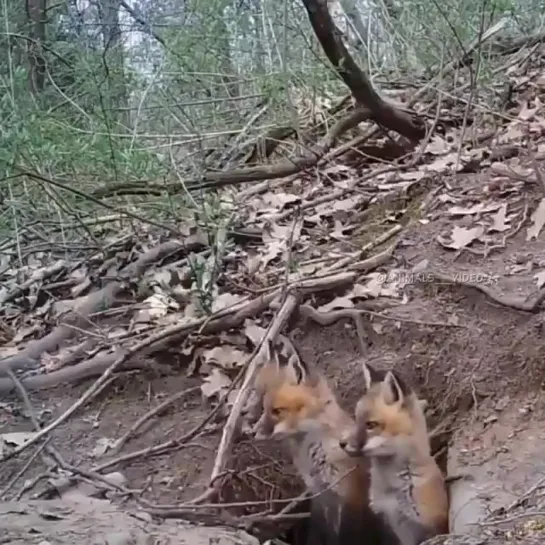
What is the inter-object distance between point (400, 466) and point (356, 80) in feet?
5.23

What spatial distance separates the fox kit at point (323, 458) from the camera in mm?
1538

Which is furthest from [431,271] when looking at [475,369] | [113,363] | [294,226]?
[113,363]

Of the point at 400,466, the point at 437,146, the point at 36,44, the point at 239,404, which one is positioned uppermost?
the point at 36,44

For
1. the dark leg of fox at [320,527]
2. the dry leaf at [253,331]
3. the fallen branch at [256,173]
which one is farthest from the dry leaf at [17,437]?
the fallen branch at [256,173]

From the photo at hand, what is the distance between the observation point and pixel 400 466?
150cm

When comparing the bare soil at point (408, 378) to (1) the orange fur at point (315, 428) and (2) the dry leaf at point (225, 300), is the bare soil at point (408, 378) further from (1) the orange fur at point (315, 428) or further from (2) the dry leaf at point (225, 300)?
(2) the dry leaf at point (225, 300)

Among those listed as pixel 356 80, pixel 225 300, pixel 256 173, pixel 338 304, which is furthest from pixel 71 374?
pixel 356 80

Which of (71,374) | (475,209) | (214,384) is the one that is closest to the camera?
(214,384)

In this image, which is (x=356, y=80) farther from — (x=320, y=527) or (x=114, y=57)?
(x=320, y=527)

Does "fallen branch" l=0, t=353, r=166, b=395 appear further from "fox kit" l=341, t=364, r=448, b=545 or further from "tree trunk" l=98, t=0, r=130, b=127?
"tree trunk" l=98, t=0, r=130, b=127

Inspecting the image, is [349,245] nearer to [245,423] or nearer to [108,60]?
[245,423]

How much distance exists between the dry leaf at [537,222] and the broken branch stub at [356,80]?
0.81 metres

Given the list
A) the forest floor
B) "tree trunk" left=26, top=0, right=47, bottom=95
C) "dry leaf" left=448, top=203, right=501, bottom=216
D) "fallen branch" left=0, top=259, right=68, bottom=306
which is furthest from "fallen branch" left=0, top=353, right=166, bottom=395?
"tree trunk" left=26, top=0, right=47, bottom=95

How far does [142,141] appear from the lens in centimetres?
256
